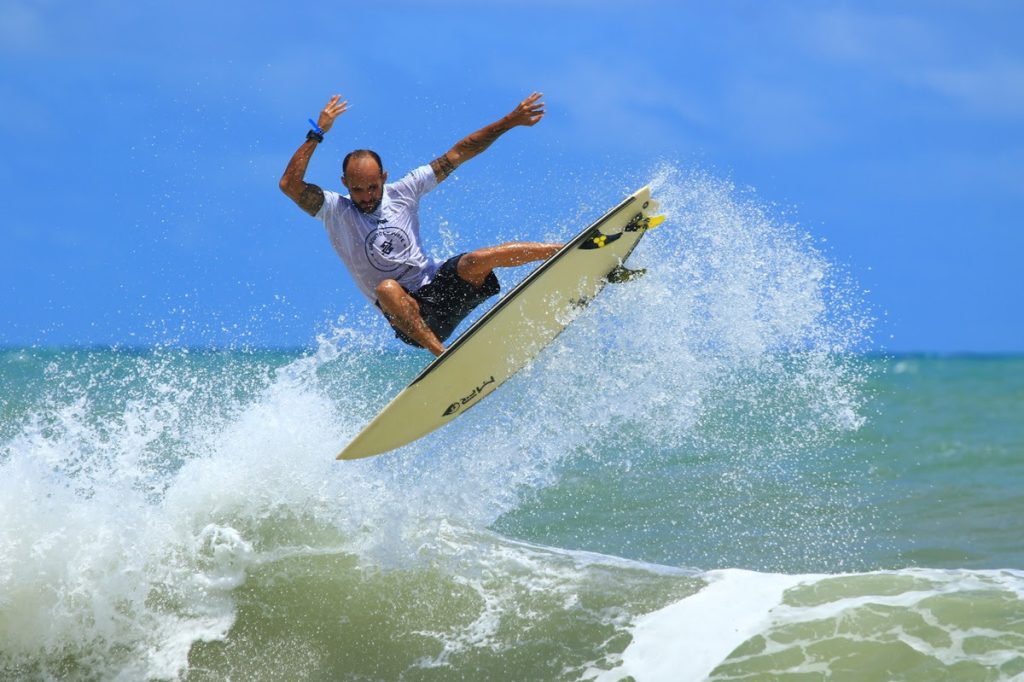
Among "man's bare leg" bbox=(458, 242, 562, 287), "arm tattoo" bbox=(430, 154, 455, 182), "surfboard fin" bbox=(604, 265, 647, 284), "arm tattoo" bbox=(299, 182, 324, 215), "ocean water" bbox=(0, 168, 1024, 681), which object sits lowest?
"ocean water" bbox=(0, 168, 1024, 681)

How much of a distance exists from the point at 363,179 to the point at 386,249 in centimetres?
54

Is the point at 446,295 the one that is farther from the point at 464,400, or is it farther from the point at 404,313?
the point at 464,400

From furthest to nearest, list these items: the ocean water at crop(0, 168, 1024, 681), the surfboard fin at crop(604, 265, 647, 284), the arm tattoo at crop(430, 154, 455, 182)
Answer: the arm tattoo at crop(430, 154, 455, 182), the surfboard fin at crop(604, 265, 647, 284), the ocean water at crop(0, 168, 1024, 681)

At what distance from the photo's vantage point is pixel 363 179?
301 inches

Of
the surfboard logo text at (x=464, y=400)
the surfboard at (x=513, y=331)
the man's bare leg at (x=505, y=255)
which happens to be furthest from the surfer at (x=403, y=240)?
the surfboard logo text at (x=464, y=400)

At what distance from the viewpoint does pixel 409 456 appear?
836 cm

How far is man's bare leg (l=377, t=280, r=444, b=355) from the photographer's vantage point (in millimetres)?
7477

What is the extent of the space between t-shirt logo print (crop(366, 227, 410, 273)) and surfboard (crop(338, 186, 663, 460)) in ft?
2.62

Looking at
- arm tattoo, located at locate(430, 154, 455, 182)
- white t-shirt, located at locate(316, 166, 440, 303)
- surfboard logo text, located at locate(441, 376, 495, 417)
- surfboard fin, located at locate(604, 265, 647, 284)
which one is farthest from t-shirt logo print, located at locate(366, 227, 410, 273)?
surfboard fin, located at locate(604, 265, 647, 284)

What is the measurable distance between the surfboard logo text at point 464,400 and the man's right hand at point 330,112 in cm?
216

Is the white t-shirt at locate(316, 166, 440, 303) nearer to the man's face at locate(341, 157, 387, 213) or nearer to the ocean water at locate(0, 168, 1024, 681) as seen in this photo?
the man's face at locate(341, 157, 387, 213)

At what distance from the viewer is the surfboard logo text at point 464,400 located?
7696 millimetres

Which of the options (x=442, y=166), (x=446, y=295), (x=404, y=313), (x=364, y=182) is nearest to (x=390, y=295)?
(x=404, y=313)

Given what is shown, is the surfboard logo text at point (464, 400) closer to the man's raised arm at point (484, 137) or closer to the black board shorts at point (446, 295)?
the black board shorts at point (446, 295)
